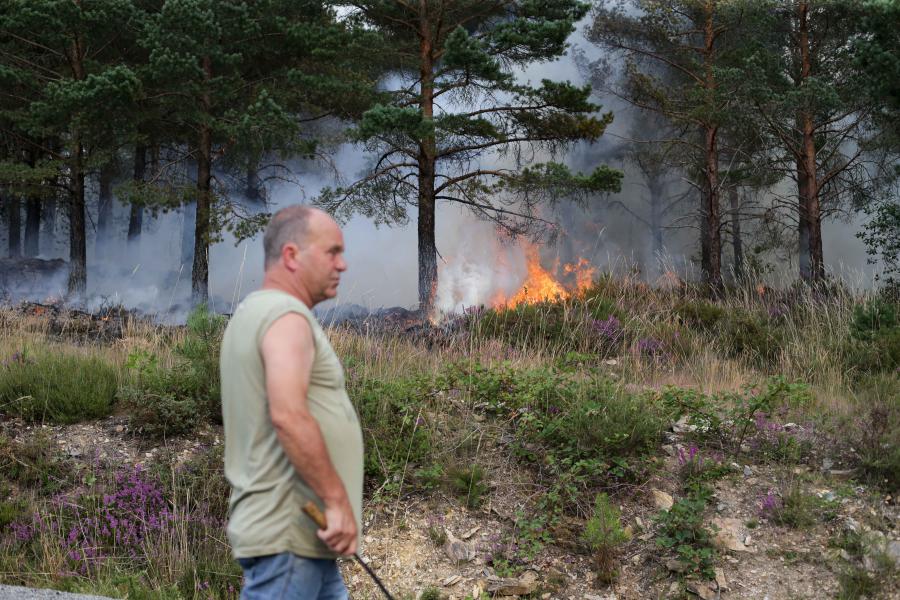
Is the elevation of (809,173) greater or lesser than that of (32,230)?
greater

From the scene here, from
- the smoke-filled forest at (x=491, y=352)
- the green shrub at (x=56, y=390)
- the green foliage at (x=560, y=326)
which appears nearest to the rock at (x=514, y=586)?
the smoke-filled forest at (x=491, y=352)

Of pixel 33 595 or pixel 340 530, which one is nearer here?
pixel 340 530

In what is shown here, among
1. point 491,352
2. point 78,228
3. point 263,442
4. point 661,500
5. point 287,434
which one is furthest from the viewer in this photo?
point 78,228

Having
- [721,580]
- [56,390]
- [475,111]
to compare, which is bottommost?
[721,580]

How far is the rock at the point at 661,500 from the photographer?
5996 mm

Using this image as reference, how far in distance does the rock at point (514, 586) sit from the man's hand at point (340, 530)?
3.10 meters

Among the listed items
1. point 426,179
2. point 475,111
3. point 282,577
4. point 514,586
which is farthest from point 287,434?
point 426,179

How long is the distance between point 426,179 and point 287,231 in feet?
48.7

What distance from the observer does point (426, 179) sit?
687 inches

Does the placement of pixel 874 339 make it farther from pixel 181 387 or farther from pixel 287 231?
pixel 287 231

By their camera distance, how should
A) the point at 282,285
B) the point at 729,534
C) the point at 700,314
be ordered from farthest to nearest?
the point at 700,314 → the point at 729,534 → the point at 282,285

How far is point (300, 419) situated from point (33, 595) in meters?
2.95

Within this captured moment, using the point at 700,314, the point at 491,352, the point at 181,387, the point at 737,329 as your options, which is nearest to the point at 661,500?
the point at 491,352

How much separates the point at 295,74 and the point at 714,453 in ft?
40.0
